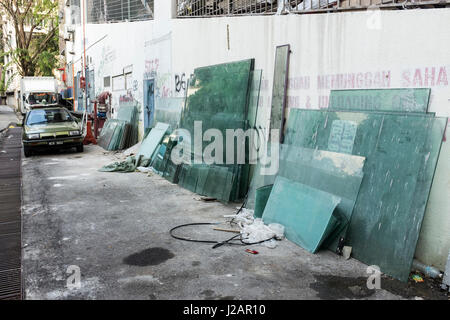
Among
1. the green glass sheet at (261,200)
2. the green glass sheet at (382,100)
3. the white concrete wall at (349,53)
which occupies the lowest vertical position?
the green glass sheet at (261,200)

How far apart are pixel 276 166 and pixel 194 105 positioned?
10.5 ft

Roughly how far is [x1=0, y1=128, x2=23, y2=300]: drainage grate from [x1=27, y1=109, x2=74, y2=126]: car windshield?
64.0 inches

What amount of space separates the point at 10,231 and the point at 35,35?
39.6 metres

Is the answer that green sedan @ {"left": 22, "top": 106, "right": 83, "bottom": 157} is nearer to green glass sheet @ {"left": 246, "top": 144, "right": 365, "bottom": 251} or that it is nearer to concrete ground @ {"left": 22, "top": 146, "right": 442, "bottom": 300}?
concrete ground @ {"left": 22, "top": 146, "right": 442, "bottom": 300}

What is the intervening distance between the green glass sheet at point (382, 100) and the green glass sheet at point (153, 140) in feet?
18.9

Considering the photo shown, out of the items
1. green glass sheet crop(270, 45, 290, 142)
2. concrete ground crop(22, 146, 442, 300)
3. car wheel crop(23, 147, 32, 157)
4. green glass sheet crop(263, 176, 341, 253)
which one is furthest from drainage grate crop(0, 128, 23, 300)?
green glass sheet crop(270, 45, 290, 142)

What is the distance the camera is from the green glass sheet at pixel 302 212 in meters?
4.46

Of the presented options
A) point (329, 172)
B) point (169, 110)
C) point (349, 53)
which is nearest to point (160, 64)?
point (169, 110)

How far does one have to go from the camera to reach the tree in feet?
100

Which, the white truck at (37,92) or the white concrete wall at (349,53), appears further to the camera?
the white truck at (37,92)

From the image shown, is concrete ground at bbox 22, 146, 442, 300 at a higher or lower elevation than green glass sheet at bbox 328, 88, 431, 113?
lower

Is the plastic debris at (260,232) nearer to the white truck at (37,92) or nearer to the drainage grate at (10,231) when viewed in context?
the drainage grate at (10,231)

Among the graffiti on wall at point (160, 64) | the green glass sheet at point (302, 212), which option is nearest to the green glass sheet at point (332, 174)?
the green glass sheet at point (302, 212)

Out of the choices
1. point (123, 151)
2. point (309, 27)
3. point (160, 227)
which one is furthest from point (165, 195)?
point (123, 151)
